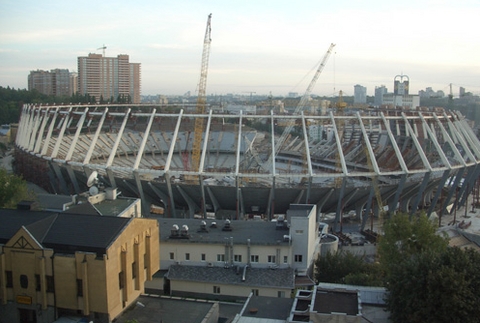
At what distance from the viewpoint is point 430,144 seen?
55750 millimetres

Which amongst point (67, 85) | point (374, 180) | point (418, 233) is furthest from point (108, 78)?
point (418, 233)

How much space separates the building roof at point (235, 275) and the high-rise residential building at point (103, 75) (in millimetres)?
138229

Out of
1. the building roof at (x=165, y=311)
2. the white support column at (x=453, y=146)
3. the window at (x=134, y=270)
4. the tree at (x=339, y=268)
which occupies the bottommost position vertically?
the tree at (x=339, y=268)

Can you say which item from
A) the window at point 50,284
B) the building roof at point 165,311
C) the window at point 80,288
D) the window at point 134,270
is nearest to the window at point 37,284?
the window at point 50,284

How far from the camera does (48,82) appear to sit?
15888 centimetres

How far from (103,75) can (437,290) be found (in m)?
158

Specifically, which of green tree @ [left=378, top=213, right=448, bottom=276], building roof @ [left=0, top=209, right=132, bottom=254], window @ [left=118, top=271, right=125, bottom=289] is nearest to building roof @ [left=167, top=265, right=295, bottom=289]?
green tree @ [left=378, top=213, right=448, bottom=276]

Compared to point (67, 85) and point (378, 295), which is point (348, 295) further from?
point (67, 85)

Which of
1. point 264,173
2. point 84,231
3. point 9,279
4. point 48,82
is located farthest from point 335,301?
point 48,82

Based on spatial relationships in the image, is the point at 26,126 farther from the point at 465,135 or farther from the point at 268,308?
the point at 465,135

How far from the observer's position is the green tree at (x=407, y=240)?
23188 millimetres

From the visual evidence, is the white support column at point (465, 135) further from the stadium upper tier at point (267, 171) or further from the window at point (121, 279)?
the window at point (121, 279)

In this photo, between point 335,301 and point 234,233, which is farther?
point 234,233

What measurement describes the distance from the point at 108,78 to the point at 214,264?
492 feet
